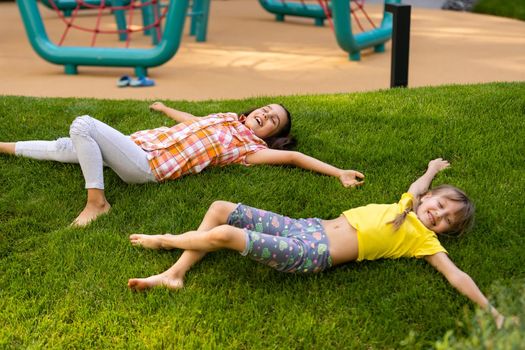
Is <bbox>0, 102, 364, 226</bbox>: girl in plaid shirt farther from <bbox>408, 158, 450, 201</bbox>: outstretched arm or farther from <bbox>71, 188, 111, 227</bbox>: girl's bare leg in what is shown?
<bbox>408, 158, 450, 201</bbox>: outstretched arm

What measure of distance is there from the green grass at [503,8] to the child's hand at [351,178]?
8.25 m

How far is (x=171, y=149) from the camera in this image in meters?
3.59

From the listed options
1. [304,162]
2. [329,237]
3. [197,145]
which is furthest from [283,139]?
[329,237]

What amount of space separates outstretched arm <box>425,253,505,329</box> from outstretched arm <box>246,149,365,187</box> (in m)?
0.83

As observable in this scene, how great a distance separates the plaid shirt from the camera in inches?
140

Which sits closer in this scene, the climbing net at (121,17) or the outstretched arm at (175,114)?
the outstretched arm at (175,114)

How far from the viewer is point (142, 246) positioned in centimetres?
296

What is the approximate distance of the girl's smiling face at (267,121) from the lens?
12.4 feet

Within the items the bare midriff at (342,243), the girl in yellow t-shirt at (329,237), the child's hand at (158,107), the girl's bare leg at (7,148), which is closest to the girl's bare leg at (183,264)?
the girl in yellow t-shirt at (329,237)

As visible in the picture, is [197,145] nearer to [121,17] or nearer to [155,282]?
[155,282]

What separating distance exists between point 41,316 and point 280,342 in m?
0.95

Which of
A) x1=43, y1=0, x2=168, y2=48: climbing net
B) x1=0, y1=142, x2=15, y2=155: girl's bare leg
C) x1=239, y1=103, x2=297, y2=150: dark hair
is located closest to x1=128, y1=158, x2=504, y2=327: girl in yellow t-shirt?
x1=239, y1=103, x2=297, y2=150: dark hair

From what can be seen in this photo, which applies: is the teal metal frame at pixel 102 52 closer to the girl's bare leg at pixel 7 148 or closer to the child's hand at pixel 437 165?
the girl's bare leg at pixel 7 148

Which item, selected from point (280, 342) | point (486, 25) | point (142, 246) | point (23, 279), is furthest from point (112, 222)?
point (486, 25)
